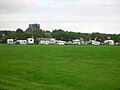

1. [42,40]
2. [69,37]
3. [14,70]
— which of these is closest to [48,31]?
[69,37]

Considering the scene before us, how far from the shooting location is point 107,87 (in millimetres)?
16047

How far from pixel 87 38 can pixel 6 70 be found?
391 ft

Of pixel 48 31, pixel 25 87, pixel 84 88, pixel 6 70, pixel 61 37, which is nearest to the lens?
pixel 25 87

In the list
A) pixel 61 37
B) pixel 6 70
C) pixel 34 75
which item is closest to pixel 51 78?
pixel 34 75

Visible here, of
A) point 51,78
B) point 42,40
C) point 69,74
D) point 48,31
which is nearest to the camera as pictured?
point 51,78

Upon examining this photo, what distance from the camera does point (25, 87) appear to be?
14805 millimetres

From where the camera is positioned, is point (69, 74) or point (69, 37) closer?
point (69, 74)

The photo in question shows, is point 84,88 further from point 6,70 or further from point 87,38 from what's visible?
point 87,38

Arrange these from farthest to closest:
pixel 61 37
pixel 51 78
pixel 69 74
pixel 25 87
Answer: pixel 61 37 < pixel 69 74 < pixel 51 78 < pixel 25 87

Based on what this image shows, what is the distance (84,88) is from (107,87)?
1250 mm

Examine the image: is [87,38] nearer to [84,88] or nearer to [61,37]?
[61,37]

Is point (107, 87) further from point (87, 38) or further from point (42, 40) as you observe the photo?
point (87, 38)

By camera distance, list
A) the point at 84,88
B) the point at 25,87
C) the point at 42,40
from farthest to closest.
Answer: the point at 42,40
the point at 84,88
the point at 25,87

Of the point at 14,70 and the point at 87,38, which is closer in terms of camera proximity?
the point at 14,70
